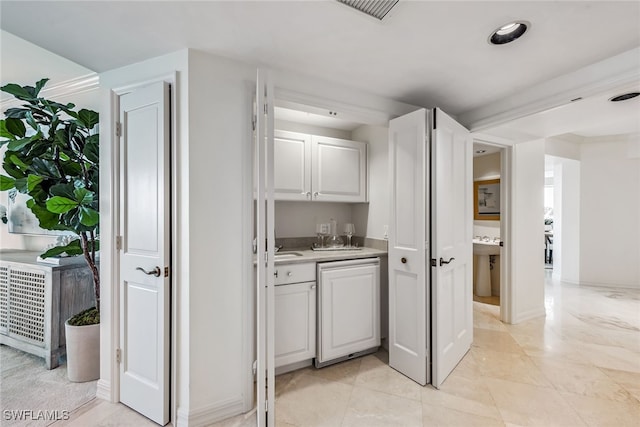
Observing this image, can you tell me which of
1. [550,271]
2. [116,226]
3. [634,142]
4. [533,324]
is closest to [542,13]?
[116,226]

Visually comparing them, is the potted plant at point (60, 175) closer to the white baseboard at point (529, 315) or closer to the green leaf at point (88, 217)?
the green leaf at point (88, 217)

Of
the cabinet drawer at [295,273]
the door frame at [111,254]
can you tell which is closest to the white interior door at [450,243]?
the cabinet drawer at [295,273]

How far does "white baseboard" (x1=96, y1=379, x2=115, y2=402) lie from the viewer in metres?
1.95

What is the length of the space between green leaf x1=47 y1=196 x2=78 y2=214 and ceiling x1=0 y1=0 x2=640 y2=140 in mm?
882

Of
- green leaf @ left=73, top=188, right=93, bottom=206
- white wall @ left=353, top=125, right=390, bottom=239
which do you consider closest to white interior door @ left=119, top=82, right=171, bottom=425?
green leaf @ left=73, top=188, right=93, bottom=206

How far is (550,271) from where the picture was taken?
613 cm

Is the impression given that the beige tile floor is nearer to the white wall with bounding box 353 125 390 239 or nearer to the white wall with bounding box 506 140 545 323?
the white wall with bounding box 506 140 545 323

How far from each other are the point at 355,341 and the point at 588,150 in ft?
17.0

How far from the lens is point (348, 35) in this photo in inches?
62.9

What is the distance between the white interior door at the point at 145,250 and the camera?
178 centimetres

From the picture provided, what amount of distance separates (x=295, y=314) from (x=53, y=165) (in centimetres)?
204

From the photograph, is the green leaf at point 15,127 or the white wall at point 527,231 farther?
the white wall at point 527,231

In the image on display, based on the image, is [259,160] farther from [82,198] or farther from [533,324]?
[533,324]

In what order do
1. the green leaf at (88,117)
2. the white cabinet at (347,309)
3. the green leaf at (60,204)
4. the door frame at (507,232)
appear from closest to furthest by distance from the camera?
the green leaf at (60,204)
the green leaf at (88,117)
the white cabinet at (347,309)
the door frame at (507,232)
